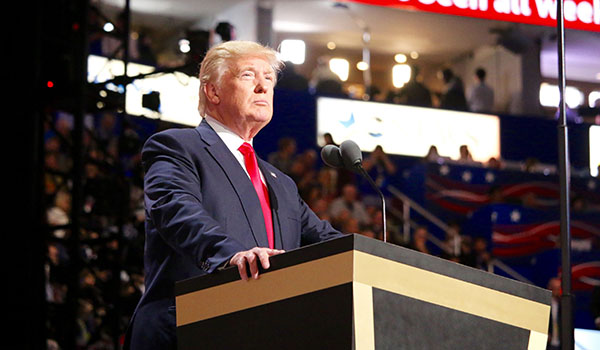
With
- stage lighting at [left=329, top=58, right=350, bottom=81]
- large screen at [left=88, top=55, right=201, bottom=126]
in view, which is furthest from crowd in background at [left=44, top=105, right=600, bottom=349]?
stage lighting at [left=329, top=58, right=350, bottom=81]

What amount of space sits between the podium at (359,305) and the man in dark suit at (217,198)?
72 millimetres

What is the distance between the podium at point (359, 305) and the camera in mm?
1901

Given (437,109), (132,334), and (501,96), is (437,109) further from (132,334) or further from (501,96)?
(132,334)

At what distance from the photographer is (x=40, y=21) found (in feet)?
19.7

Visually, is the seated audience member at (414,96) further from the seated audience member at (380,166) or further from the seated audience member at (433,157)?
the seated audience member at (380,166)

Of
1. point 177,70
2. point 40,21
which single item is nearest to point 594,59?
point 177,70

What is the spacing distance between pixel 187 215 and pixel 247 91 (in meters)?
0.54

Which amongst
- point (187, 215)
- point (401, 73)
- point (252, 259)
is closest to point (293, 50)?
point (401, 73)

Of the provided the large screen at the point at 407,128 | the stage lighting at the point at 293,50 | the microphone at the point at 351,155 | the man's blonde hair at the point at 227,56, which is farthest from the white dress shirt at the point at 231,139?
the stage lighting at the point at 293,50

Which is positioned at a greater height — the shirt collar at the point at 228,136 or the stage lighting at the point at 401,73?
the stage lighting at the point at 401,73

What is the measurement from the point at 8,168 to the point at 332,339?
440 cm

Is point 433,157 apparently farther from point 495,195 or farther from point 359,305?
point 359,305

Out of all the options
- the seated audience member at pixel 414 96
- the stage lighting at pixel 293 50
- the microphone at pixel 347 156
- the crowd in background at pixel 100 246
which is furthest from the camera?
the stage lighting at pixel 293 50

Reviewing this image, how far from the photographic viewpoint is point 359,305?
1880 mm
